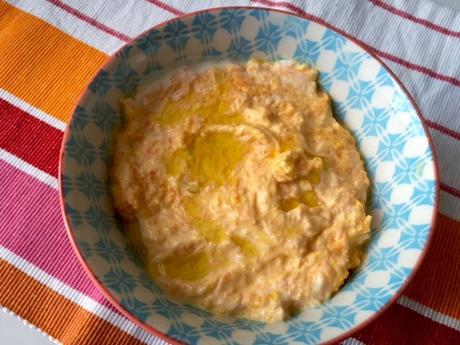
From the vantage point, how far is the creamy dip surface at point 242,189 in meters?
1.43

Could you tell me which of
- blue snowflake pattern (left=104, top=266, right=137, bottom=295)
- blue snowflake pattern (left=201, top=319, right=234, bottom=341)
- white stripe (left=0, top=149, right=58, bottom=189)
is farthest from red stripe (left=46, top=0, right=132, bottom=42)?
blue snowflake pattern (left=201, top=319, right=234, bottom=341)

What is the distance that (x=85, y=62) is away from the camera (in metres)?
1.93

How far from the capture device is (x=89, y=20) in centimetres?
202

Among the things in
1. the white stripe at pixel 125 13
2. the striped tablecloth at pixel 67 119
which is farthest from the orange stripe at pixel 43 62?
the white stripe at pixel 125 13

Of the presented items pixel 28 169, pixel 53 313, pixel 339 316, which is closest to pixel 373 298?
pixel 339 316

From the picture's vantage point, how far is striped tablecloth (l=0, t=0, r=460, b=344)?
4.96 ft

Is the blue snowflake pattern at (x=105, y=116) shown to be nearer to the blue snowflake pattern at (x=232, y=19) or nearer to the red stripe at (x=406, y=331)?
the blue snowflake pattern at (x=232, y=19)

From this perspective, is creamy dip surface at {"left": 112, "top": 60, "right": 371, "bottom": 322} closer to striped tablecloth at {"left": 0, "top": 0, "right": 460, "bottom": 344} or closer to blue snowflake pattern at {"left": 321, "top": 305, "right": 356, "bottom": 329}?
blue snowflake pattern at {"left": 321, "top": 305, "right": 356, "bottom": 329}

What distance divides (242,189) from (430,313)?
0.64 meters

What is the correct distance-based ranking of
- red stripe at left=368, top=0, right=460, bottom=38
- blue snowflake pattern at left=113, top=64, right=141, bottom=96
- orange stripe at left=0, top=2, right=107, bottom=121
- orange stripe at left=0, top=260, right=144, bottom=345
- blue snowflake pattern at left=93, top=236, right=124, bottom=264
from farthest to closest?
red stripe at left=368, top=0, right=460, bottom=38 → orange stripe at left=0, top=2, right=107, bottom=121 → blue snowflake pattern at left=113, top=64, right=141, bottom=96 → orange stripe at left=0, top=260, right=144, bottom=345 → blue snowflake pattern at left=93, top=236, right=124, bottom=264

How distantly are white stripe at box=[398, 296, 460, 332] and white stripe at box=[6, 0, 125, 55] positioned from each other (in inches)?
50.9

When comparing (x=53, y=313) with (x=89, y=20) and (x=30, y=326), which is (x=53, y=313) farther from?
(x=89, y=20)

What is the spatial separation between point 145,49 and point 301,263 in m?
0.80

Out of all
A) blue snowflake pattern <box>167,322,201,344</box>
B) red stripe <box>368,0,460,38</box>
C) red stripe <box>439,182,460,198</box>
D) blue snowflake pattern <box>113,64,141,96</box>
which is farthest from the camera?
red stripe <box>368,0,460,38</box>
